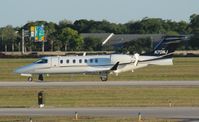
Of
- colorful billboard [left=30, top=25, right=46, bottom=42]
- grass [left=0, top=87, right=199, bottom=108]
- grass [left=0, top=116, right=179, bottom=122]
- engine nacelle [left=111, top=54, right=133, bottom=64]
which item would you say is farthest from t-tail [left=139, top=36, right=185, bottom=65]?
colorful billboard [left=30, top=25, right=46, bottom=42]

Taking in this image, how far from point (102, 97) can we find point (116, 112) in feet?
28.9

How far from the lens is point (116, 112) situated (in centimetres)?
3272

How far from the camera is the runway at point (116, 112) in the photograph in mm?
31377

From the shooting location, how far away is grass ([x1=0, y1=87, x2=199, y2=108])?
37438 mm

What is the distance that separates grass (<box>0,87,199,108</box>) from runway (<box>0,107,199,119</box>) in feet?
6.61

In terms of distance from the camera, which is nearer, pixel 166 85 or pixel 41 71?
pixel 166 85

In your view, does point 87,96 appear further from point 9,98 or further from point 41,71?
point 41,71

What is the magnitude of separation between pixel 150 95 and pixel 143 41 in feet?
472

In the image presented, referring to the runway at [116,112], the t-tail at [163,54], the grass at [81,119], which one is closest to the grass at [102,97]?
the runway at [116,112]

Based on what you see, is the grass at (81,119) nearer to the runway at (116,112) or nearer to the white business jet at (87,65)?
the runway at (116,112)

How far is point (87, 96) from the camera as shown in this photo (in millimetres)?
42406

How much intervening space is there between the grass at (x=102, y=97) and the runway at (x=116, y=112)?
2.01m

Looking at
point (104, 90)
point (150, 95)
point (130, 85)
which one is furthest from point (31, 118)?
point (130, 85)

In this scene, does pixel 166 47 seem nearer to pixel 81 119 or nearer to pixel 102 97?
pixel 102 97
